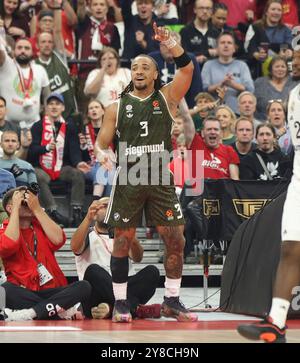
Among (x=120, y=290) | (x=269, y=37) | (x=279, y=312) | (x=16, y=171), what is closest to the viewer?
(x=279, y=312)

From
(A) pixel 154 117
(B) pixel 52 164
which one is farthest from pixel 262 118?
(A) pixel 154 117

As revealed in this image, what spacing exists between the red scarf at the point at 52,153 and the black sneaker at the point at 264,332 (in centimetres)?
808

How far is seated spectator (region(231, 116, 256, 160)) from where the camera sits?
16062 millimetres

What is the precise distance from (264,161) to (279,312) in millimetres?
7426

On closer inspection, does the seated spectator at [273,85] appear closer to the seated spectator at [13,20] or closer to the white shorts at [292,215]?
the seated spectator at [13,20]

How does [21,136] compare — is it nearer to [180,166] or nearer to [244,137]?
[180,166]

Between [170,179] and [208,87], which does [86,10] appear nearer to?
[208,87]

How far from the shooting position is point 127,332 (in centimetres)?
952

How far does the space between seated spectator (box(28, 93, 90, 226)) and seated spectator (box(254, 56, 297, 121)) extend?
→ 11.3 ft

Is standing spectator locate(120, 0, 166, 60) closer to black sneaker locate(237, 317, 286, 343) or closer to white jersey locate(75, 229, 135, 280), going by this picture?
white jersey locate(75, 229, 135, 280)

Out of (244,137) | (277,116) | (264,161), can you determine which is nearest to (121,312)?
(264,161)

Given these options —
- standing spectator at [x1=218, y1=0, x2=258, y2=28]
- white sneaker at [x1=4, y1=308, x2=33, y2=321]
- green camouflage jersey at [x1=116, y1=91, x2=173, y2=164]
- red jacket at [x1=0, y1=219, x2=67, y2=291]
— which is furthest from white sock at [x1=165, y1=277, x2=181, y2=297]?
standing spectator at [x1=218, y1=0, x2=258, y2=28]

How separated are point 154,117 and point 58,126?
5828mm

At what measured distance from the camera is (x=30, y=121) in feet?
55.2
